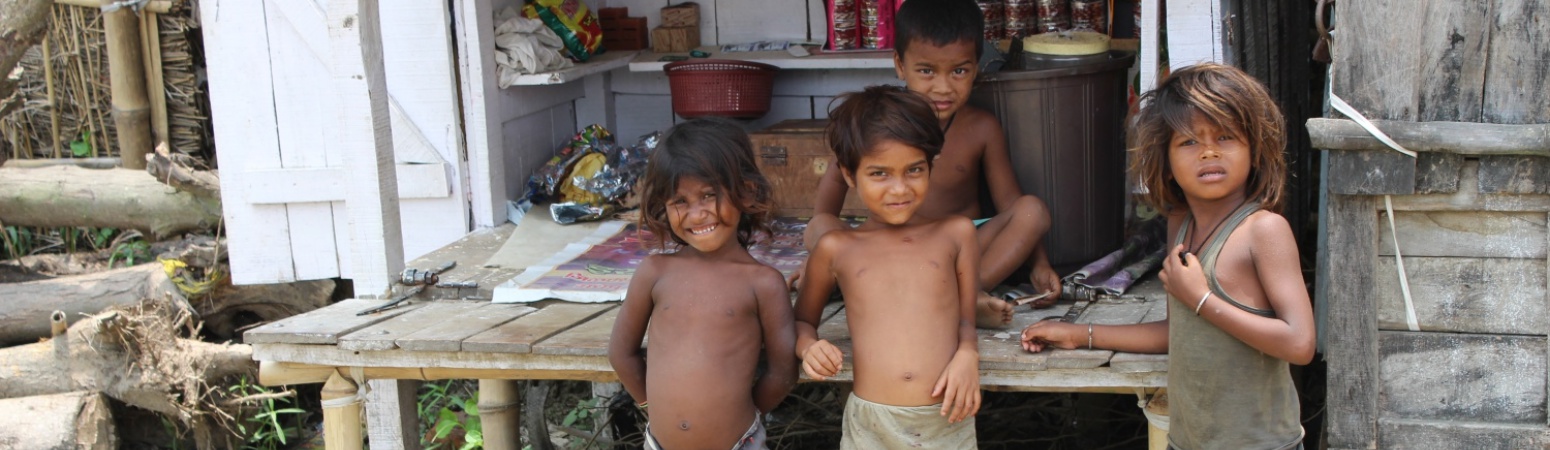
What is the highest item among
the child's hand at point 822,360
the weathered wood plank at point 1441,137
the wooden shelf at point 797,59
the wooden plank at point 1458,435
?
the wooden shelf at point 797,59

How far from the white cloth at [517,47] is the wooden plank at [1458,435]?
3251 mm

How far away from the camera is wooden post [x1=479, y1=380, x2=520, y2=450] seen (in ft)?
15.4

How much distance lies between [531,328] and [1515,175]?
231 cm

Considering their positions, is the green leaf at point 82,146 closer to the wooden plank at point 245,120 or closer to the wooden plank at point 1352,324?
the wooden plank at point 245,120

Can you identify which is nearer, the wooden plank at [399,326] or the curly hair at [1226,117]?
the curly hair at [1226,117]

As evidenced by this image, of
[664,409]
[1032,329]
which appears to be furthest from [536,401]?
[1032,329]

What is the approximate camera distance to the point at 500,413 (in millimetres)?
4730

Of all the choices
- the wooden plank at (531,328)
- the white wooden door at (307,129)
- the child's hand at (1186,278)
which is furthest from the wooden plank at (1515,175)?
the white wooden door at (307,129)

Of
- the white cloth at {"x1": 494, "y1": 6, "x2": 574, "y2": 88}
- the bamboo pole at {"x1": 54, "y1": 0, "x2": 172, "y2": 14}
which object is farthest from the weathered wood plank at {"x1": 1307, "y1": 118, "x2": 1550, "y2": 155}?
the bamboo pole at {"x1": 54, "y1": 0, "x2": 172, "y2": 14}

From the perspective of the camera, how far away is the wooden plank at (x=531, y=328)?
3357 mm

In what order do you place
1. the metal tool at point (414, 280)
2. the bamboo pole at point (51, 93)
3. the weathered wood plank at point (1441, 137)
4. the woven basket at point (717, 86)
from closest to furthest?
1. the weathered wood plank at point (1441, 137)
2. the metal tool at point (414, 280)
3. the woven basket at point (717, 86)
4. the bamboo pole at point (51, 93)

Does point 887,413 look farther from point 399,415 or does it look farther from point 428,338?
point 399,415

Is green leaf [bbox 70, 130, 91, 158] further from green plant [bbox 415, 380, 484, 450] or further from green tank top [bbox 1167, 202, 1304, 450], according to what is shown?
green tank top [bbox 1167, 202, 1304, 450]

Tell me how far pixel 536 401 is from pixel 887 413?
2.78 meters
